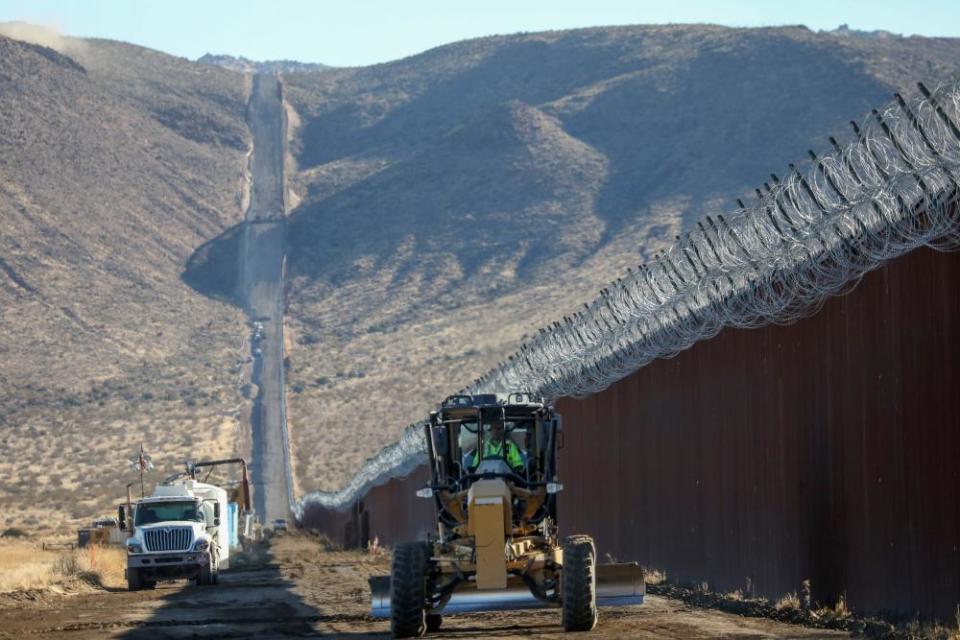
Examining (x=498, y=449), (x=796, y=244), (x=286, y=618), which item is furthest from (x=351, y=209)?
(x=796, y=244)

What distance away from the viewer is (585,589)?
634 inches

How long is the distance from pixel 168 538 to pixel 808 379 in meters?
20.3

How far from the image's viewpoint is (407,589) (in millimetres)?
16344

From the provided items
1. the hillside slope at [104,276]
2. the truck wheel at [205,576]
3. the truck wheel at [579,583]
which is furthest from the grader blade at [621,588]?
the hillside slope at [104,276]

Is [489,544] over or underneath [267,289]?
underneath

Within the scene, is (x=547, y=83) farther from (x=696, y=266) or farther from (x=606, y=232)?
(x=696, y=266)

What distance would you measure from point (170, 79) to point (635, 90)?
5357 cm

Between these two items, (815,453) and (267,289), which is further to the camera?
(267,289)

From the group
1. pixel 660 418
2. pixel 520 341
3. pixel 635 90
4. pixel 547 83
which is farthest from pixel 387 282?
pixel 660 418

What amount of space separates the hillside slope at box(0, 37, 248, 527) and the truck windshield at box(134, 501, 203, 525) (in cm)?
3978

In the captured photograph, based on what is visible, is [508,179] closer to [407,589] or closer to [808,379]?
[808,379]

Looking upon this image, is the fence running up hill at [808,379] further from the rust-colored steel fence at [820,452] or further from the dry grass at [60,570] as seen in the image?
the dry grass at [60,570]

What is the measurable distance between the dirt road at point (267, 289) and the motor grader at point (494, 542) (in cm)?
6618

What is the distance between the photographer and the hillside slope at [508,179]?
98.9 meters
